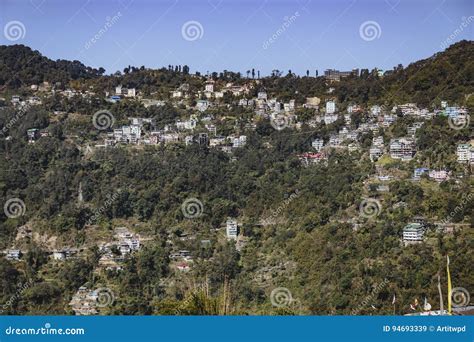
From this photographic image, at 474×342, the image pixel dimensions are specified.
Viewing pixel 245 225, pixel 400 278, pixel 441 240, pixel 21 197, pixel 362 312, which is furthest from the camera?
pixel 21 197

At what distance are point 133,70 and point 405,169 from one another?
9.04 metres

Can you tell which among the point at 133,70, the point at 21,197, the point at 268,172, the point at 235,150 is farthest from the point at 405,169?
the point at 133,70

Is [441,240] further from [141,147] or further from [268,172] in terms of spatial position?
[141,147]

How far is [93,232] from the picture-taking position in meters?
12.1

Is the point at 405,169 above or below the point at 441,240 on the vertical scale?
above
